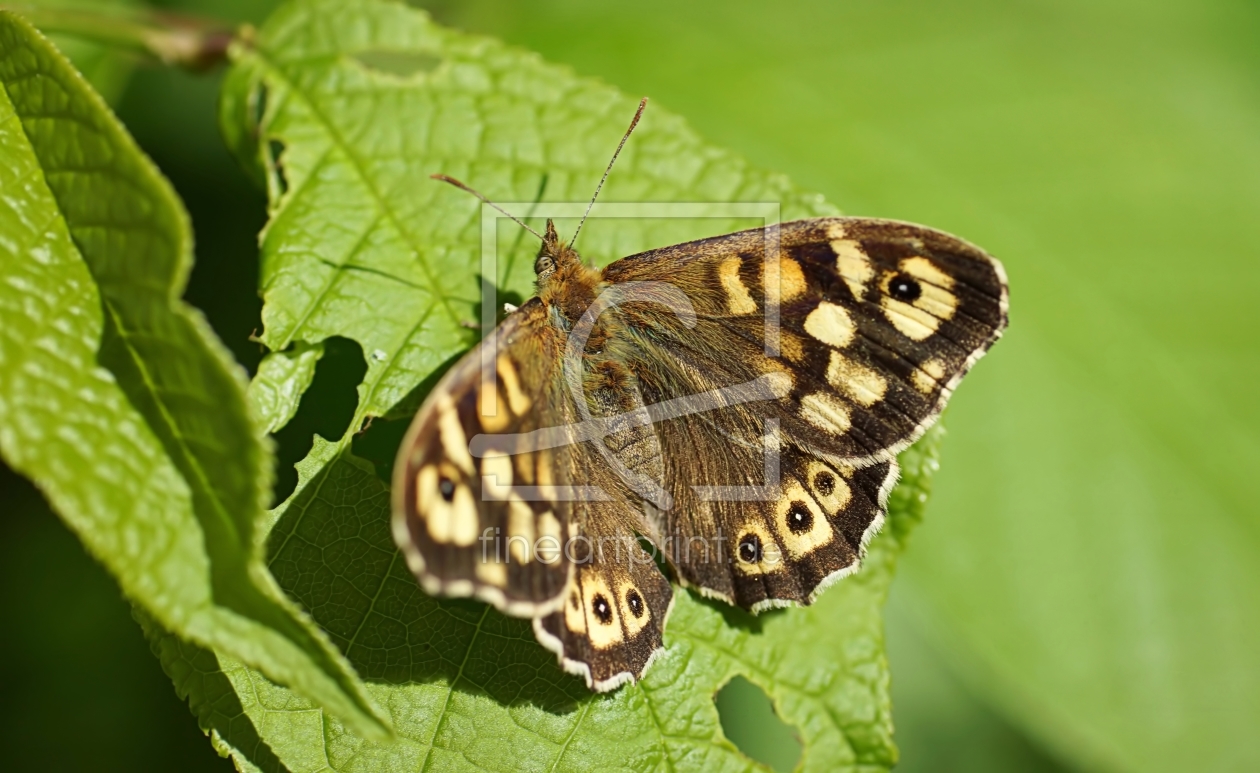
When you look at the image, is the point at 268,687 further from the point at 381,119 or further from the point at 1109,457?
the point at 1109,457

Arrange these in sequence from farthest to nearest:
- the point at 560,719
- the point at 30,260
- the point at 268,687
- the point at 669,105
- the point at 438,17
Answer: the point at 438,17, the point at 669,105, the point at 560,719, the point at 268,687, the point at 30,260

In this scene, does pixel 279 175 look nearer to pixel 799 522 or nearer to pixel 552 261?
pixel 552 261

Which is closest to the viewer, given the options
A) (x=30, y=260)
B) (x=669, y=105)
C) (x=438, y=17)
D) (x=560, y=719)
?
(x=30, y=260)

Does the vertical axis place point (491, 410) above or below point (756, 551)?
above

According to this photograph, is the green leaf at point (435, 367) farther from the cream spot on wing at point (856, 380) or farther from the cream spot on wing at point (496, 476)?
the cream spot on wing at point (496, 476)

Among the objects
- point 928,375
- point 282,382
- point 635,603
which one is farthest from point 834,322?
point 282,382

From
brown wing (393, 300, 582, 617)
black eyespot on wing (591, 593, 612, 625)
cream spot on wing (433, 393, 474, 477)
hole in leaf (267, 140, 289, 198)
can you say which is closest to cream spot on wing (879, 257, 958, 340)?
brown wing (393, 300, 582, 617)

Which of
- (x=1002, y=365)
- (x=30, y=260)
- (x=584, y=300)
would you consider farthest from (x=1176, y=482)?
(x=30, y=260)
